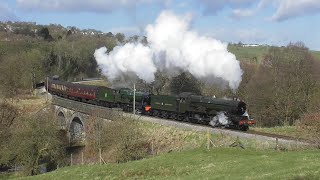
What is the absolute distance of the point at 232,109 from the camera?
40562mm

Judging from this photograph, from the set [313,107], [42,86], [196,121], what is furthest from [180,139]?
[42,86]

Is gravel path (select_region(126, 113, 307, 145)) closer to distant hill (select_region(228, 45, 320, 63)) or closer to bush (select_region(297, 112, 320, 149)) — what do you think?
bush (select_region(297, 112, 320, 149))

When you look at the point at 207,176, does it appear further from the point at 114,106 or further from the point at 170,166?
the point at 114,106

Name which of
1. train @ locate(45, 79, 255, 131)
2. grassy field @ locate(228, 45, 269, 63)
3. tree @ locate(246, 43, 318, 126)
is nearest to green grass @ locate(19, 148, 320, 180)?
train @ locate(45, 79, 255, 131)

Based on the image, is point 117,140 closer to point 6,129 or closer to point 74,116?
point 6,129

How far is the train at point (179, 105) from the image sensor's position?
40969 mm

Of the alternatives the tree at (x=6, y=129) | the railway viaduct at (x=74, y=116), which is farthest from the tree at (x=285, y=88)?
the tree at (x=6, y=129)

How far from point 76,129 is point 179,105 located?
28.5 m

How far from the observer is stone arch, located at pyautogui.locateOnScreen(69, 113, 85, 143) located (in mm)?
69062

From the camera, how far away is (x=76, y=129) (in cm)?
7144

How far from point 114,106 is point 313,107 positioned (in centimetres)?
2864

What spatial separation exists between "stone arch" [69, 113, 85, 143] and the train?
12.5ft

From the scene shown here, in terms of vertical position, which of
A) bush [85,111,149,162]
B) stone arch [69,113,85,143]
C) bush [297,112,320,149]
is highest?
bush [297,112,320,149]

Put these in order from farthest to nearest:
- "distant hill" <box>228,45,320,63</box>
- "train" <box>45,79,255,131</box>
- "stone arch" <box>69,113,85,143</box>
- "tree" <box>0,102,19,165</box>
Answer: "distant hill" <box>228,45,320,63</box>
"stone arch" <box>69,113,85,143</box>
"tree" <box>0,102,19,165</box>
"train" <box>45,79,255,131</box>
